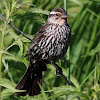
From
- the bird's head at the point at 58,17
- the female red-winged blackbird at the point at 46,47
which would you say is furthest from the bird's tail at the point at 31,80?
the bird's head at the point at 58,17

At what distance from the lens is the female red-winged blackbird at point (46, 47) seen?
291 centimetres

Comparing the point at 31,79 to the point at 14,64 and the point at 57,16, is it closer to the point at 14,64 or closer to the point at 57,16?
the point at 14,64

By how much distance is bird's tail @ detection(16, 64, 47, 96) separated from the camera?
114 inches

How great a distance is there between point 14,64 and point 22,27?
0.98 m

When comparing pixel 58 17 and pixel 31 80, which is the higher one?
pixel 58 17

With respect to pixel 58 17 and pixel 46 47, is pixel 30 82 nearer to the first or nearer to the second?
pixel 46 47

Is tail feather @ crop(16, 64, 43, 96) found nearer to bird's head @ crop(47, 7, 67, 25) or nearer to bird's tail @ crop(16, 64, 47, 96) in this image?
bird's tail @ crop(16, 64, 47, 96)

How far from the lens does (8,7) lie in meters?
2.40

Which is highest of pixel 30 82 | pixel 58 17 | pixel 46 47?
pixel 58 17

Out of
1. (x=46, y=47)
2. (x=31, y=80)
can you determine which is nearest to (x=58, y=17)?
(x=46, y=47)

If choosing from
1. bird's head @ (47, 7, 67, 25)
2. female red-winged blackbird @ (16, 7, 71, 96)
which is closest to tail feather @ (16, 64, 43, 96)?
female red-winged blackbird @ (16, 7, 71, 96)

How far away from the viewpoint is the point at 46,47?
2904mm

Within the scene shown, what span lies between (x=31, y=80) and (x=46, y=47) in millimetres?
345

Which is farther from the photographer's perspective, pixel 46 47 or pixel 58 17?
pixel 58 17
